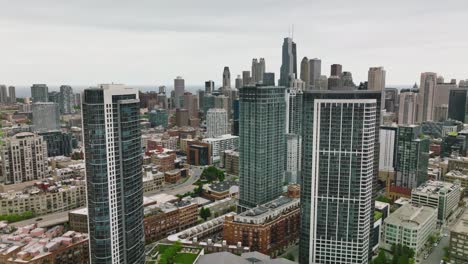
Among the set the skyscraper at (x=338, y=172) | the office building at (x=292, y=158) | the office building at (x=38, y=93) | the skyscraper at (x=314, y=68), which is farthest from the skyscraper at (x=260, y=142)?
the office building at (x=38, y=93)

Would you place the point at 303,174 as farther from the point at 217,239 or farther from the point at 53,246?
the point at 53,246

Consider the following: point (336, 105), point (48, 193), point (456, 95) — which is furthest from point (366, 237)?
point (456, 95)

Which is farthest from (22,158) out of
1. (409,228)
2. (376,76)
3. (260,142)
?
(376,76)

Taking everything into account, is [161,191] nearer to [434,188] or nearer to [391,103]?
[434,188]

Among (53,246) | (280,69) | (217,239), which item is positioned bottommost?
(217,239)

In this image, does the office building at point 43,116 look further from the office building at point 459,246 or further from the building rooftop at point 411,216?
the office building at point 459,246

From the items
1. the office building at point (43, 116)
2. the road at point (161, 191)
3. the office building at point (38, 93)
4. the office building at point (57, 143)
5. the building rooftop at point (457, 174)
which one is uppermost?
the office building at point (38, 93)
